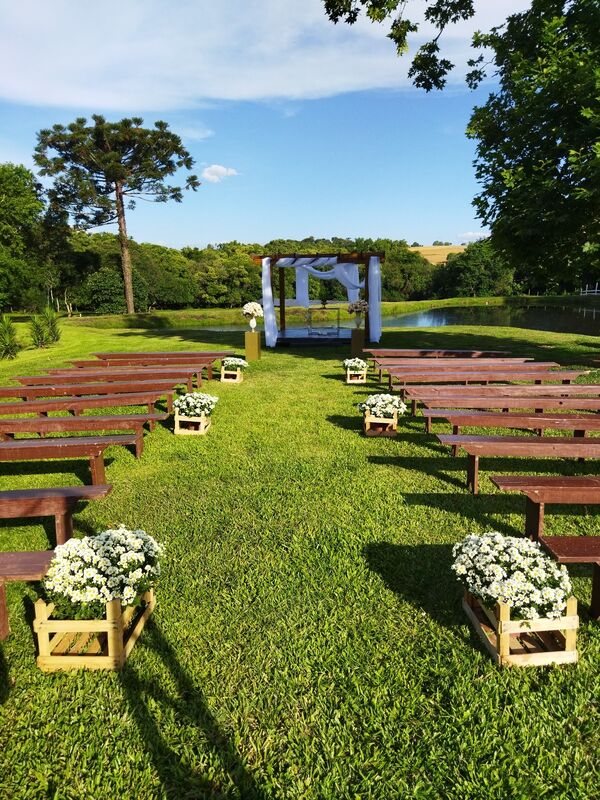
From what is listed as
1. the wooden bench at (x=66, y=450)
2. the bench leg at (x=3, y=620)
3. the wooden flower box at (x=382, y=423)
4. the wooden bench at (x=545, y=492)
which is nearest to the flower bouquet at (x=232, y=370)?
the wooden flower box at (x=382, y=423)

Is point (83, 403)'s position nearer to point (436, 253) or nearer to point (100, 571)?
point (100, 571)

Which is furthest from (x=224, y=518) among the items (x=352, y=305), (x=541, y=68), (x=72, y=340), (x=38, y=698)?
(x=72, y=340)

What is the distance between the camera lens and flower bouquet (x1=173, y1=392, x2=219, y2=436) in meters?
7.99

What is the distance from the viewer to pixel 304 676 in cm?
288

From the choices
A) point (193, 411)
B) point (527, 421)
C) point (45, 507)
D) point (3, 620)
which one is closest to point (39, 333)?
point (193, 411)

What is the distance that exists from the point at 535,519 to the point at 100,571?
342 cm

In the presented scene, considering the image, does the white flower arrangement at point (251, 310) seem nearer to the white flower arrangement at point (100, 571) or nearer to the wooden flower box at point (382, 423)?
the wooden flower box at point (382, 423)

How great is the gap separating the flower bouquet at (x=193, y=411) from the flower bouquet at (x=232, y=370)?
4.51 meters

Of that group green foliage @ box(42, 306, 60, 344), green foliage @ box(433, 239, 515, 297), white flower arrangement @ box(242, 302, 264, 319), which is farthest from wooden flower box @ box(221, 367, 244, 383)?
green foliage @ box(433, 239, 515, 297)

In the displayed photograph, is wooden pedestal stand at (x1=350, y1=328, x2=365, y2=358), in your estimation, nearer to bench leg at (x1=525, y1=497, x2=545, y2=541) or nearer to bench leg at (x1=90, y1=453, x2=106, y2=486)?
bench leg at (x1=90, y1=453, x2=106, y2=486)

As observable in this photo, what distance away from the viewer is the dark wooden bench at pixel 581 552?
125 inches

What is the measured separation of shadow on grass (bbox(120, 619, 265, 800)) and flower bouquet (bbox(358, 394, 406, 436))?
513cm

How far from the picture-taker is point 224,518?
16.1 feet

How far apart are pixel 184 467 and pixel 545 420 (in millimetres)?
4741
